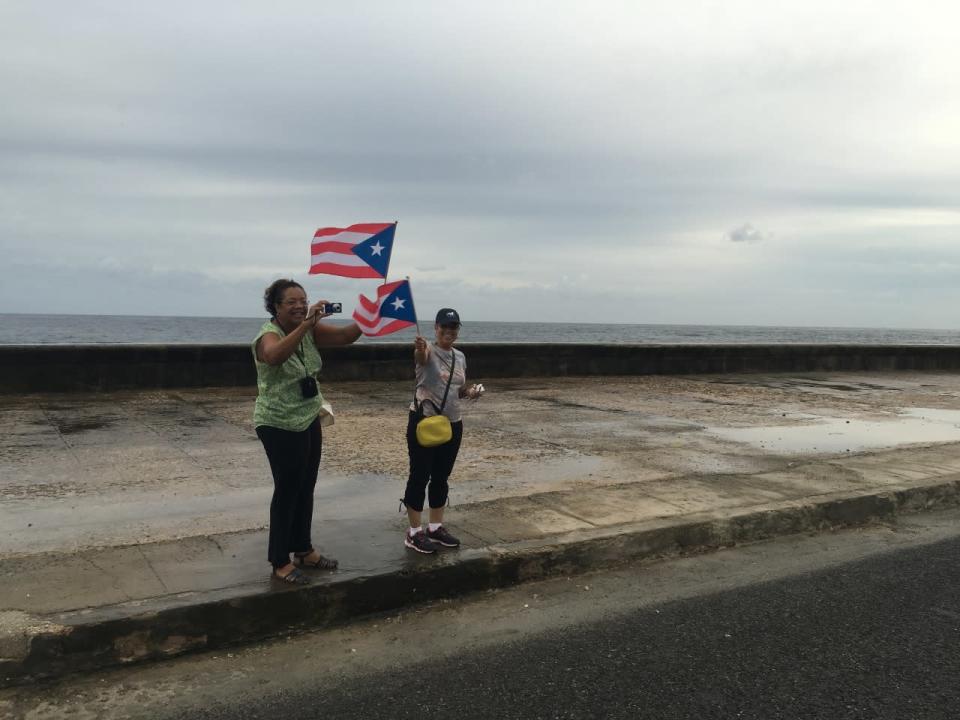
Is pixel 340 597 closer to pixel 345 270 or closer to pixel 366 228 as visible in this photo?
pixel 345 270

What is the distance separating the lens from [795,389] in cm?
1582

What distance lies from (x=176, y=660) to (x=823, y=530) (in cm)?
→ 475

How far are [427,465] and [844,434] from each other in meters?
7.31

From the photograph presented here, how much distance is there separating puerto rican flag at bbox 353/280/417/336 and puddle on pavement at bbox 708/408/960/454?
5.70 meters

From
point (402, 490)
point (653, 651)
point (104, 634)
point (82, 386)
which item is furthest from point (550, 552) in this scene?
point (82, 386)

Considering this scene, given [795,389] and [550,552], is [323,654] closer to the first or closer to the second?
[550,552]

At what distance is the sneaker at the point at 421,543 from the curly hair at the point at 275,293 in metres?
1.60

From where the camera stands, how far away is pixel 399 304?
4.65 metres

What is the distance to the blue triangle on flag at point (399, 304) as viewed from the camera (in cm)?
462

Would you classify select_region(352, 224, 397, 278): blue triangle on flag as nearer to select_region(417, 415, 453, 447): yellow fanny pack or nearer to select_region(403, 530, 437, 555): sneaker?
select_region(417, 415, 453, 447): yellow fanny pack

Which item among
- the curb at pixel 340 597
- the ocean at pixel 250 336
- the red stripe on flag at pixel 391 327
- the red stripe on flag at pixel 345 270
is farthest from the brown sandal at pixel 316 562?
the ocean at pixel 250 336

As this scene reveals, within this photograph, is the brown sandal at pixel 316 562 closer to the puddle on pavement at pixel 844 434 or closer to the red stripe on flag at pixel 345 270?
the red stripe on flag at pixel 345 270

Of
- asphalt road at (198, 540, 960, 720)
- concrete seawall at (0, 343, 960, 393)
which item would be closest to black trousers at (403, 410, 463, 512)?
asphalt road at (198, 540, 960, 720)

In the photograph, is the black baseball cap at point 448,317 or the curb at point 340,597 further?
the black baseball cap at point 448,317
